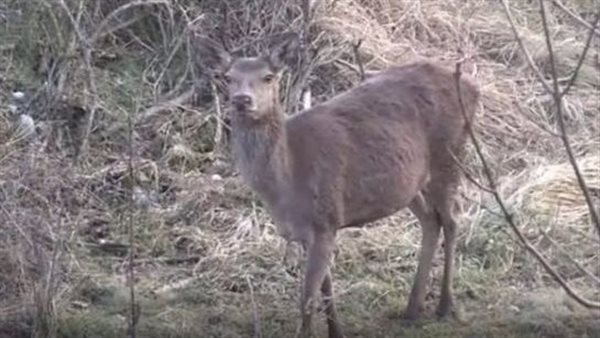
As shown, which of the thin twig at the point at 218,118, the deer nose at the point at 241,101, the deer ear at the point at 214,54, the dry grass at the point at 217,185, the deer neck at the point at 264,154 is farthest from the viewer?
the thin twig at the point at 218,118

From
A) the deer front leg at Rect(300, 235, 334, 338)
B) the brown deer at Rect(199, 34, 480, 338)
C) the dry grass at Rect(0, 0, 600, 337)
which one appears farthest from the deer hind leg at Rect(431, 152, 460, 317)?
the deer front leg at Rect(300, 235, 334, 338)

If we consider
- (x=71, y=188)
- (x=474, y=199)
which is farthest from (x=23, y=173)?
(x=474, y=199)

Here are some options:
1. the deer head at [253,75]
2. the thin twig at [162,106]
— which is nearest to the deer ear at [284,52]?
the deer head at [253,75]

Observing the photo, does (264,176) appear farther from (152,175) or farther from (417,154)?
(152,175)

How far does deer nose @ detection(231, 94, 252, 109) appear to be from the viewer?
20.9 ft

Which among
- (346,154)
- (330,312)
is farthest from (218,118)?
(330,312)

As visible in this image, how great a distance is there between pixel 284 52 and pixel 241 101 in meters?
0.46

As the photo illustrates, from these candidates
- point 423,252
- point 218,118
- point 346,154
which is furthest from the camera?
point 218,118

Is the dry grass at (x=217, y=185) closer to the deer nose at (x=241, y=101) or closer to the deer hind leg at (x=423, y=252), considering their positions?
the deer hind leg at (x=423, y=252)

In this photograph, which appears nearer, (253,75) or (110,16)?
(253,75)

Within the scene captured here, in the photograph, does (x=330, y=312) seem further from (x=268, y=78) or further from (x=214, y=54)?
(x=214, y=54)

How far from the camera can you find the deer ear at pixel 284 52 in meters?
6.68

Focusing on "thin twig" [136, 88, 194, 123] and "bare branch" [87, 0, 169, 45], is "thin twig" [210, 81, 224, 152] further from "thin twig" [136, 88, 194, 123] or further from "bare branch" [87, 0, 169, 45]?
"bare branch" [87, 0, 169, 45]

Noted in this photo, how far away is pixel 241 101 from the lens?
6.38 m
